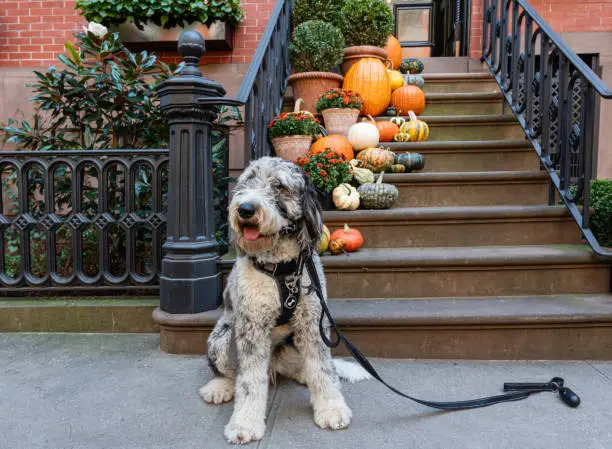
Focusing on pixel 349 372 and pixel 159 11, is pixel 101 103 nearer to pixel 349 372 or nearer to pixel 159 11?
pixel 159 11

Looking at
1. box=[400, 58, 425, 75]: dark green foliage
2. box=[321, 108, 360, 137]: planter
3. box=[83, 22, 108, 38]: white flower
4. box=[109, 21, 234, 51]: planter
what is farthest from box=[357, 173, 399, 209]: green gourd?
box=[109, 21, 234, 51]: planter

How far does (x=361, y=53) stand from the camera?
4.96m

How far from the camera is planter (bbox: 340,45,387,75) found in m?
4.92

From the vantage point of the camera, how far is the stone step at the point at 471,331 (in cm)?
241

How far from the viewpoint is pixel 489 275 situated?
2844 mm

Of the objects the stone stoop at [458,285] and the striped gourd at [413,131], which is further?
the striped gourd at [413,131]

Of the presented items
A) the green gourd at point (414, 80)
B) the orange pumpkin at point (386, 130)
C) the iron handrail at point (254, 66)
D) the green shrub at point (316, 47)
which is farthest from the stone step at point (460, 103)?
the iron handrail at point (254, 66)

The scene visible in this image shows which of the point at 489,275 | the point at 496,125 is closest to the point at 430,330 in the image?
the point at 489,275

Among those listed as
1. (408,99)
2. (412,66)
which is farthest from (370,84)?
(412,66)

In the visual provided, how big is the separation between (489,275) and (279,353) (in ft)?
5.22

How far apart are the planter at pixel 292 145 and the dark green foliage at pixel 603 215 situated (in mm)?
2343

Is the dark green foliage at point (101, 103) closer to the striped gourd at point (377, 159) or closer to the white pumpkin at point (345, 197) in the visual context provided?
the white pumpkin at point (345, 197)

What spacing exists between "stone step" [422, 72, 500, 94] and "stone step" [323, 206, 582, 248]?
2372mm

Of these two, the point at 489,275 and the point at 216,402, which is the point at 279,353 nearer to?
the point at 216,402
